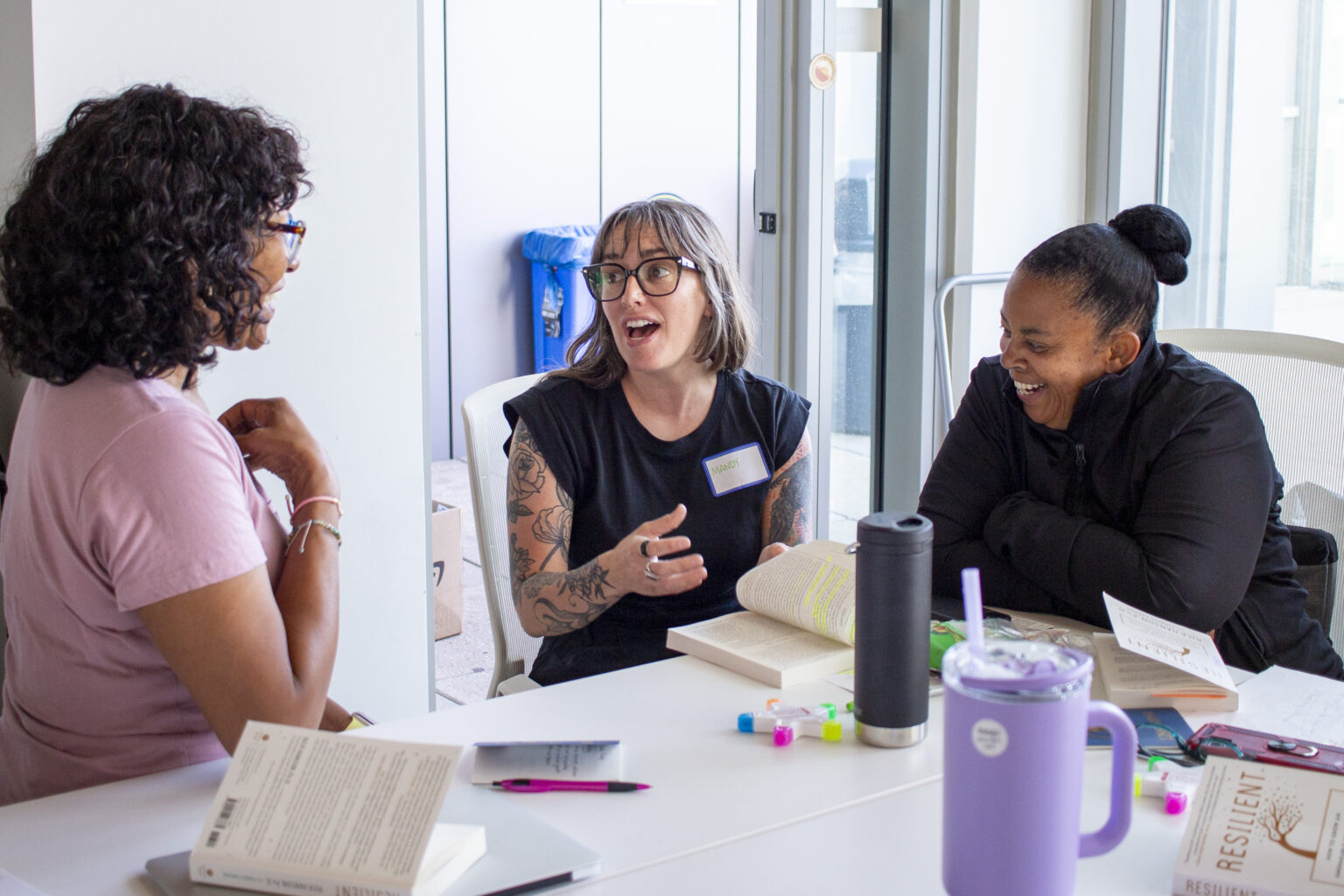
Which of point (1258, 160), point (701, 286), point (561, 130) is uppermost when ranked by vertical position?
point (561, 130)

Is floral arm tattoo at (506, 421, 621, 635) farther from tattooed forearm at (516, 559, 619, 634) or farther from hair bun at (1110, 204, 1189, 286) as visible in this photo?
hair bun at (1110, 204, 1189, 286)

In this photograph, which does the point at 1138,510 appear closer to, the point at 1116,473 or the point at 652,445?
the point at 1116,473

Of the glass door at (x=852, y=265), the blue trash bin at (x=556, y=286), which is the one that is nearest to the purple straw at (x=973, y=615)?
the glass door at (x=852, y=265)

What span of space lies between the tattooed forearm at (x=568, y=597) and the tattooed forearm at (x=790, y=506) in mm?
362

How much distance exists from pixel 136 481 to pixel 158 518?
0.14 ft

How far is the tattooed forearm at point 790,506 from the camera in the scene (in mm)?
1952

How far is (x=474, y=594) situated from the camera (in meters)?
4.07

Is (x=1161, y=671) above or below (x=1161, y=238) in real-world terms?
below

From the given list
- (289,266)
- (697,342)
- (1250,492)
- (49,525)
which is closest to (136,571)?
(49,525)

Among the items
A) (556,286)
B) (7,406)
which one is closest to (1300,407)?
(7,406)

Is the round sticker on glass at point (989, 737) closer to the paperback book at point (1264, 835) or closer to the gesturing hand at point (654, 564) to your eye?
the paperback book at point (1264, 835)

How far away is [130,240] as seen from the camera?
1.24 metres

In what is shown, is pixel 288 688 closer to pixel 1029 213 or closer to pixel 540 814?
pixel 540 814

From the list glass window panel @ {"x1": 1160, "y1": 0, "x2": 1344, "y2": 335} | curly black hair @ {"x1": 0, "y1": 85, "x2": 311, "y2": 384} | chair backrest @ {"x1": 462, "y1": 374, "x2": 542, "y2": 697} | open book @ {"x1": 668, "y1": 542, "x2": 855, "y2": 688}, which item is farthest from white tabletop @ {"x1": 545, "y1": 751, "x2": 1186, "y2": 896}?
glass window panel @ {"x1": 1160, "y1": 0, "x2": 1344, "y2": 335}
